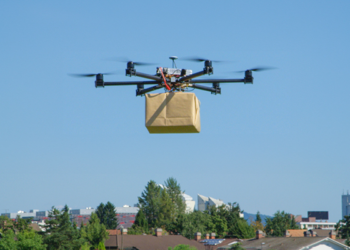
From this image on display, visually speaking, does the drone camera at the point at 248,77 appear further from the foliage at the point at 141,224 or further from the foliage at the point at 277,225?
the foliage at the point at 141,224

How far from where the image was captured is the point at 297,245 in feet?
178

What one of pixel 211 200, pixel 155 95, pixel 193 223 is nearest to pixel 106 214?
pixel 193 223

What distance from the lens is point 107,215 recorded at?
11844 centimetres

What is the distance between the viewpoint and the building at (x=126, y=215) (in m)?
159

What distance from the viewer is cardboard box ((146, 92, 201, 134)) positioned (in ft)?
43.5

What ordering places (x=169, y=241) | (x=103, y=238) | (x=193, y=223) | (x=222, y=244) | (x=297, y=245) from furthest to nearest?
(x=193, y=223) < (x=222, y=244) < (x=169, y=241) < (x=103, y=238) < (x=297, y=245)

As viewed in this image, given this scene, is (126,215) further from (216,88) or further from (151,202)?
(216,88)

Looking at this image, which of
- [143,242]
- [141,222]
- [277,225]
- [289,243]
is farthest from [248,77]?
[141,222]

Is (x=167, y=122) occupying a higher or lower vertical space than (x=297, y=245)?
higher

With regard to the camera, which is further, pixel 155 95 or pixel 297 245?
pixel 297 245

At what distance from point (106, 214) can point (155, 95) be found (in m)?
107

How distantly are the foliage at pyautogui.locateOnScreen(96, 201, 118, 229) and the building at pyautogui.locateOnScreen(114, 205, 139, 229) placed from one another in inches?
1396

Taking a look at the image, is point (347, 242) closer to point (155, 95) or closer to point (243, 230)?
point (243, 230)

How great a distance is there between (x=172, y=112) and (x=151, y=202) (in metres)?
94.6
